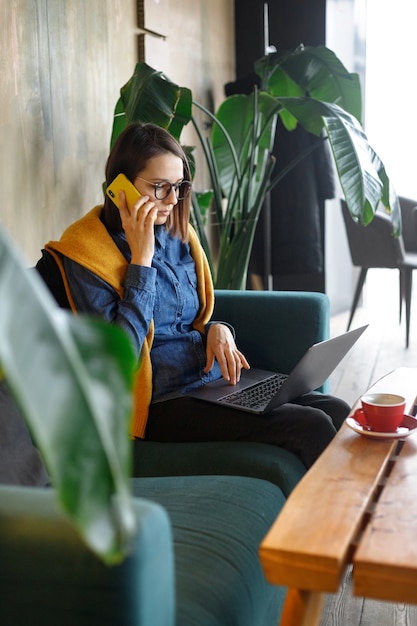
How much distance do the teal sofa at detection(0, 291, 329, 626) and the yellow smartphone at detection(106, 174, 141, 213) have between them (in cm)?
60

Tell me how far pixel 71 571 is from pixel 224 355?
1.12 m

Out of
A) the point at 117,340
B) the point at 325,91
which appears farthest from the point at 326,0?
the point at 117,340

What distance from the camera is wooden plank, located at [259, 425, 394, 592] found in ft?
3.56

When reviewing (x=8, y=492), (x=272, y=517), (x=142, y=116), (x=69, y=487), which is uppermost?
(x=142, y=116)

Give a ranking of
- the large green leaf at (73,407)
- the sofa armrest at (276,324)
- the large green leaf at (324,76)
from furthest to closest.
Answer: the large green leaf at (324,76) < the sofa armrest at (276,324) < the large green leaf at (73,407)

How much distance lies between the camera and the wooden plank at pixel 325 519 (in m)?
1.08

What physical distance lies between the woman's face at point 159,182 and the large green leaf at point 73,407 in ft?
5.03

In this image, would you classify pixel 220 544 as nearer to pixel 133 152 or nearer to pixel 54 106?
pixel 133 152

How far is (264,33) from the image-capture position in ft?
13.6

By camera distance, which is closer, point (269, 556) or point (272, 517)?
point (269, 556)

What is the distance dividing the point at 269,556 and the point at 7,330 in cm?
74

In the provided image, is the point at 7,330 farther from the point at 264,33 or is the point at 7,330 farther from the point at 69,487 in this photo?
the point at 264,33

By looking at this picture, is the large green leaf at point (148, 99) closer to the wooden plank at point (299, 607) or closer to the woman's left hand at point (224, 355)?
the woman's left hand at point (224, 355)

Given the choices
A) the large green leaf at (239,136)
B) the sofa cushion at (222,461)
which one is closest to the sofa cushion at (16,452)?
the sofa cushion at (222,461)
